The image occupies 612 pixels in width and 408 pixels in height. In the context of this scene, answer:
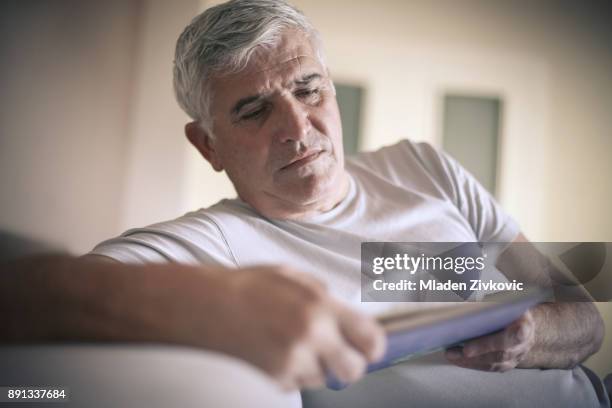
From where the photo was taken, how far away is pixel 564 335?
0.86 m

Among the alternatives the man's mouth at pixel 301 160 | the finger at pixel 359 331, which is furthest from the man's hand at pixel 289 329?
the man's mouth at pixel 301 160

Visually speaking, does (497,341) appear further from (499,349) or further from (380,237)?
(380,237)

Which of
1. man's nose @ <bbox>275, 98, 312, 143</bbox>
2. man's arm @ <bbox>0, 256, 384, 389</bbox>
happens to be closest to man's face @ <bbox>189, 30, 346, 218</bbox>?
man's nose @ <bbox>275, 98, 312, 143</bbox>

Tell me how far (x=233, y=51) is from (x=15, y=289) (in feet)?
1.99

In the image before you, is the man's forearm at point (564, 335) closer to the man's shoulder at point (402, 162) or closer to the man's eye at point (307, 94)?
the man's shoulder at point (402, 162)

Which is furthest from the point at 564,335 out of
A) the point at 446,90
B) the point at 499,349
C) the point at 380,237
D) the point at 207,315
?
the point at 446,90

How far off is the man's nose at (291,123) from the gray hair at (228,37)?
0.11 meters

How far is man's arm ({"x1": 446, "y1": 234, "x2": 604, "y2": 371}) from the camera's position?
670 millimetres

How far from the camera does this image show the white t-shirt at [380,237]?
30.0 inches

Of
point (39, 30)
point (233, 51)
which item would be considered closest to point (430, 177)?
point (233, 51)

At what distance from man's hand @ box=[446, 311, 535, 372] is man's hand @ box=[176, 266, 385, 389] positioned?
374 mm

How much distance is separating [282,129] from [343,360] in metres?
0.60

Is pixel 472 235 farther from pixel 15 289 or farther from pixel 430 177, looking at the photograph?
pixel 15 289

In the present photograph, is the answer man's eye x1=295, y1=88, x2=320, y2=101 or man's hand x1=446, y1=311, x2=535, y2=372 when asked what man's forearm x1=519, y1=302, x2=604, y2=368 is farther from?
man's eye x1=295, y1=88, x2=320, y2=101
